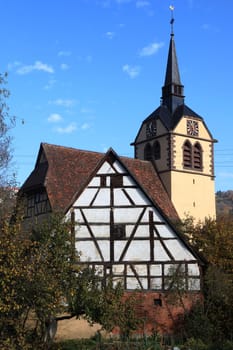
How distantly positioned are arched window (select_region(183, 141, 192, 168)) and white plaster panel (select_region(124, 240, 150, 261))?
12.7 m

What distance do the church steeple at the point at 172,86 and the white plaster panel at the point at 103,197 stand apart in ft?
47.2

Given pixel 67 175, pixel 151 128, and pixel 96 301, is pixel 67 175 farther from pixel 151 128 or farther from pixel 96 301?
pixel 96 301

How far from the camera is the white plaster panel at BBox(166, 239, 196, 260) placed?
80.3 ft

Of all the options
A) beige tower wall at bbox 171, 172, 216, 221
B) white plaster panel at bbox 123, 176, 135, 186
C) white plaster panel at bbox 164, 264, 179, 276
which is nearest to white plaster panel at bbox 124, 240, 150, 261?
white plaster panel at bbox 164, 264, 179, 276

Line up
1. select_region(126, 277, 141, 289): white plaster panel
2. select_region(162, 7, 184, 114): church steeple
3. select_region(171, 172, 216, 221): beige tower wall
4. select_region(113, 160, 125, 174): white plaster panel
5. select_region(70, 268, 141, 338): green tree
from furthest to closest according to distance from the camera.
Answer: select_region(162, 7, 184, 114): church steeple < select_region(171, 172, 216, 221): beige tower wall < select_region(113, 160, 125, 174): white plaster panel < select_region(126, 277, 141, 289): white plaster panel < select_region(70, 268, 141, 338): green tree

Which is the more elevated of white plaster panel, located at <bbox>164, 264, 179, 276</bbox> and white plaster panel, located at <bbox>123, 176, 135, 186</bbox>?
white plaster panel, located at <bbox>123, 176, 135, 186</bbox>

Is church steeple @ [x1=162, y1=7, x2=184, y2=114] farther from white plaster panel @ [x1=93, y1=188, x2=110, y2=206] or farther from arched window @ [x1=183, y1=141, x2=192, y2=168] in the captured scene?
white plaster panel @ [x1=93, y1=188, x2=110, y2=206]

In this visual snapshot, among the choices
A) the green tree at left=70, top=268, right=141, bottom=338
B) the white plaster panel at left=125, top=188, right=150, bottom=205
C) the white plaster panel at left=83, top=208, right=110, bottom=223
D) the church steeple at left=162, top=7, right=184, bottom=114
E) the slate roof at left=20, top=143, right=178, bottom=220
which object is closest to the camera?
the green tree at left=70, top=268, right=141, bottom=338

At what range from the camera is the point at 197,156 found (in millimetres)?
37312

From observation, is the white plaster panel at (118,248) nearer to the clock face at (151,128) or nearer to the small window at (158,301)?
the small window at (158,301)

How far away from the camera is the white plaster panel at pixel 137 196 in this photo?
2512 centimetres

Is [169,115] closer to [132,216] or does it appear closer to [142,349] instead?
[132,216]

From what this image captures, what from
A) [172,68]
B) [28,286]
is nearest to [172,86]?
[172,68]

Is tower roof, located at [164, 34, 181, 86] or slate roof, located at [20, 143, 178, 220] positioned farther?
tower roof, located at [164, 34, 181, 86]
